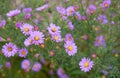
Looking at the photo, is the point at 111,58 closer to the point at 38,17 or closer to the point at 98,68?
the point at 98,68

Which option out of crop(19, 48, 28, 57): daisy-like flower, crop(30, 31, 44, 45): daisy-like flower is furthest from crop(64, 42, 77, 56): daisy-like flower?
crop(19, 48, 28, 57): daisy-like flower

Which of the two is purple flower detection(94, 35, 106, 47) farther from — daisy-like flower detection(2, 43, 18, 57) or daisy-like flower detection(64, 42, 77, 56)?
daisy-like flower detection(2, 43, 18, 57)

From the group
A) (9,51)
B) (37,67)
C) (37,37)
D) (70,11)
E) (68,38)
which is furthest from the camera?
(37,67)

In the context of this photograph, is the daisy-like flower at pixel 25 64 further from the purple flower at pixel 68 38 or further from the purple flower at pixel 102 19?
the purple flower at pixel 102 19

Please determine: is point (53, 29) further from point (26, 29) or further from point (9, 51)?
point (9, 51)

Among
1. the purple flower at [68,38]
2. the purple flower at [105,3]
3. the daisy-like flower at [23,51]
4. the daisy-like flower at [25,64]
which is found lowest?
the daisy-like flower at [23,51]

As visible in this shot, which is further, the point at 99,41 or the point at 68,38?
the point at 99,41

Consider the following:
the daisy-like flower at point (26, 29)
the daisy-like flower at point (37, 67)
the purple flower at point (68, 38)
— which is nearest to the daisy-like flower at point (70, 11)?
the purple flower at point (68, 38)

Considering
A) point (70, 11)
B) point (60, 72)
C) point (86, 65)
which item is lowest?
point (86, 65)

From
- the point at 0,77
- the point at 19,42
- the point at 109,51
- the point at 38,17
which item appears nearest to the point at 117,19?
the point at 109,51

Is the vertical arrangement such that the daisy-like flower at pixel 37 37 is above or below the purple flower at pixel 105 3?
below

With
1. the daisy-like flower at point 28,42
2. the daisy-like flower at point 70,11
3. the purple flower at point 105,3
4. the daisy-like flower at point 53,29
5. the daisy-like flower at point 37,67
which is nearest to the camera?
the daisy-like flower at point 28,42

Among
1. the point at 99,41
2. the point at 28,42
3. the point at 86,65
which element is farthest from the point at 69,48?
the point at 99,41
